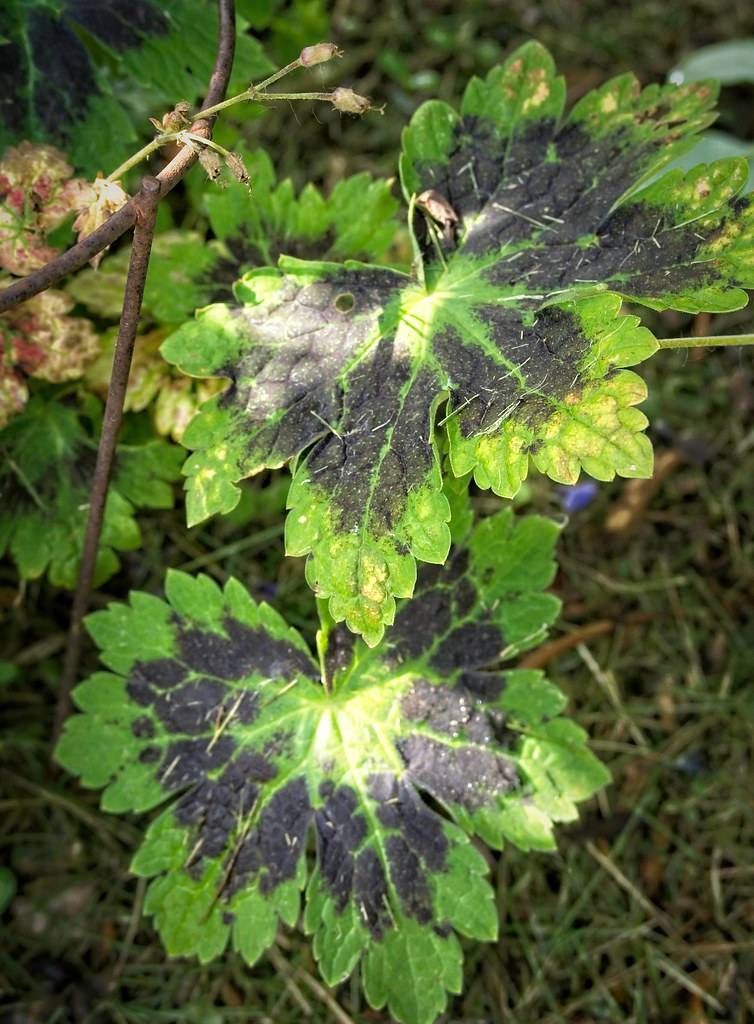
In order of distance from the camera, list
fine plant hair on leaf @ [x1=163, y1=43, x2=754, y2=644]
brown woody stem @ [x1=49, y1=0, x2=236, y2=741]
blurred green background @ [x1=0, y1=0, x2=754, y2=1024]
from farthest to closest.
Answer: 1. blurred green background @ [x1=0, y1=0, x2=754, y2=1024]
2. fine plant hair on leaf @ [x1=163, y1=43, x2=754, y2=644]
3. brown woody stem @ [x1=49, y1=0, x2=236, y2=741]

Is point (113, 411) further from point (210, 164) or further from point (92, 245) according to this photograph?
point (210, 164)

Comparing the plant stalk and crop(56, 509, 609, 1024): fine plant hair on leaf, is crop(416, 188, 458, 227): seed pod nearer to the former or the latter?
the plant stalk

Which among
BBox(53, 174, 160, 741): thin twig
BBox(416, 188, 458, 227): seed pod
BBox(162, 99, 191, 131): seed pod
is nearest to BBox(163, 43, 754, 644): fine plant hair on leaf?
BBox(416, 188, 458, 227): seed pod

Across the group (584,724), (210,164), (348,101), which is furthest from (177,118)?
(584,724)

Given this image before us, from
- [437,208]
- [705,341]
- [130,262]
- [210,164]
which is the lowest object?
[705,341]

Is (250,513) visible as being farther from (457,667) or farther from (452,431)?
(452,431)
